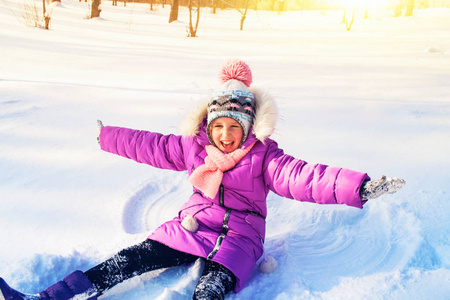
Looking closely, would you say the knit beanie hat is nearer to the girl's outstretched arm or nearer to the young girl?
the young girl

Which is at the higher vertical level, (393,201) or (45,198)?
(393,201)

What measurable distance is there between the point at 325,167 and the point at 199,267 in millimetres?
660

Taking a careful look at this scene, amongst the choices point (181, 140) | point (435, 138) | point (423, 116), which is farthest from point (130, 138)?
point (423, 116)

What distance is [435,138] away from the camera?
8.44ft

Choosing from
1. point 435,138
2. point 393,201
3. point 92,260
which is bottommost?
point 92,260

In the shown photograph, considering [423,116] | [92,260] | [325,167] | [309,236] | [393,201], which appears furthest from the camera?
[423,116]

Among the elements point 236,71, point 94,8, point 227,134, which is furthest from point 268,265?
point 94,8

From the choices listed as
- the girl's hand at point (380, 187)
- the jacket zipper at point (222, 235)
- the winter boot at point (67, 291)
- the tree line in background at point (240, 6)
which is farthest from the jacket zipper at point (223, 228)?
the tree line in background at point (240, 6)

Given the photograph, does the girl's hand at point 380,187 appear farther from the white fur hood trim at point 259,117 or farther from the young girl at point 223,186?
the white fur hood trim at point 259,117

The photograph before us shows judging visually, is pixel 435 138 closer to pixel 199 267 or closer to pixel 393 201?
pixel 393 201

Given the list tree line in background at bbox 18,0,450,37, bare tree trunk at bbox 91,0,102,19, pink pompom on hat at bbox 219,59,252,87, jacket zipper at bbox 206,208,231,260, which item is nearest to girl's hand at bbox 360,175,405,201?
jacket zipper at bbox 206,208,231,260

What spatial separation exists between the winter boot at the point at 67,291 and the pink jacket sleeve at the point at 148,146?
2.22 feet

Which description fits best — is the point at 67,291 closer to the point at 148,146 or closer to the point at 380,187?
the point at 148,146

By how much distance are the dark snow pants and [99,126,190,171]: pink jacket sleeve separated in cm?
46
